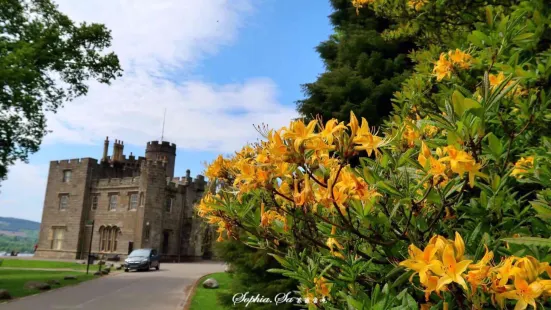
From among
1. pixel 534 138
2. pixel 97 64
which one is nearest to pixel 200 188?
pixel 97 64

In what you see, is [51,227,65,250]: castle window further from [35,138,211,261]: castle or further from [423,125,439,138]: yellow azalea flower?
[423,125,439,138]: yellow azalea flower

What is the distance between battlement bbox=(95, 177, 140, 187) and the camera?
123ft

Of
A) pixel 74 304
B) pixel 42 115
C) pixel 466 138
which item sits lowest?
pixel 74 304

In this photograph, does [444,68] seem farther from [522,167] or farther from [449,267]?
[449,267]

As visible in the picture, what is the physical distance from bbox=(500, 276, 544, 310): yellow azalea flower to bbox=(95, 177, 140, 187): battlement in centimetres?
3805

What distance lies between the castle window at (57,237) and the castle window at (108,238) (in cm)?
465

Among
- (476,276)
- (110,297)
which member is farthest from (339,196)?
(110,297)

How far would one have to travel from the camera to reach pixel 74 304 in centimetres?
1221

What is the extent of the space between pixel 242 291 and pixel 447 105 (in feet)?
25.1

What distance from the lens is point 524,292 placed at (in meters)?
1.17

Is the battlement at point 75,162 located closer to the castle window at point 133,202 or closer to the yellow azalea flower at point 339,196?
the castle window at point 133,202

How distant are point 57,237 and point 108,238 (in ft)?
21.1

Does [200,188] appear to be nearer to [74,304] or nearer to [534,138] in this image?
[74,304]

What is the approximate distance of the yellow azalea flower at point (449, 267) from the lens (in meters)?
1.15
